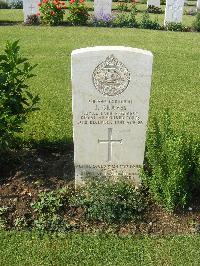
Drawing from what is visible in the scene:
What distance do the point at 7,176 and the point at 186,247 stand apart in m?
2.36

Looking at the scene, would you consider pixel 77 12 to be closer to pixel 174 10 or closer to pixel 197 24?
pixel 174 10

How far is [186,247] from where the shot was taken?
4.23 meters

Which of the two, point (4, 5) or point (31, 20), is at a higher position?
point (4, 5)

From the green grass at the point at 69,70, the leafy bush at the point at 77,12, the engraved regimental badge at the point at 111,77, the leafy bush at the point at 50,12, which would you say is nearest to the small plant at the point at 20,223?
the engraved regimental badge at the point at 111,77

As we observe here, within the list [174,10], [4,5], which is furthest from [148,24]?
[4,5]

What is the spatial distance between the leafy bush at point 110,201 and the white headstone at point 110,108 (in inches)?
9.3

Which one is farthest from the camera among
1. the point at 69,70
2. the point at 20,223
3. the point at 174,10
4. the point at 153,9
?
the point at 153,9

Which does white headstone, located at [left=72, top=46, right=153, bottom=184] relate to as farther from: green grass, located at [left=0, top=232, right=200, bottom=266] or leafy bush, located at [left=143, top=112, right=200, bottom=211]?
green grass, located at [left=0, top=232, right=200, bottom=266]

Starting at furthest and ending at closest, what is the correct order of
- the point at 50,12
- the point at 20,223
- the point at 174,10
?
the point at 174,10 < the point at 50,12 < the point at 20,223

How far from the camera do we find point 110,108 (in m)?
4.49

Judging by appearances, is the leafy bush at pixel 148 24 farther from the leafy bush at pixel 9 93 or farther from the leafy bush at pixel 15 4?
the leafy bush at pixel 9 93

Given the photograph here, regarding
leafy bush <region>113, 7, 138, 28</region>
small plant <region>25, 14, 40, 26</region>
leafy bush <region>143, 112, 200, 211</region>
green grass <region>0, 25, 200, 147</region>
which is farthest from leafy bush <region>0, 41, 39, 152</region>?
leafy bush <region>113, 7, 138, 28</region>

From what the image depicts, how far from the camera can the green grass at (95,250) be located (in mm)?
4062

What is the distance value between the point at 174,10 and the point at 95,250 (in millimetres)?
13424
